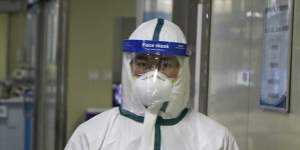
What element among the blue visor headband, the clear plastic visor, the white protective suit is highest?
the blue visor headband

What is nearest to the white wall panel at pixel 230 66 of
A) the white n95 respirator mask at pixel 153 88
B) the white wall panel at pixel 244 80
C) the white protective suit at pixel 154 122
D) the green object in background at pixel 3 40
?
the white wall panel at pixel 244 80

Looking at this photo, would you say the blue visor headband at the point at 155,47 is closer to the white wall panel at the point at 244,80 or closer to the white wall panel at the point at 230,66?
the white wall panel at the point at 244,80

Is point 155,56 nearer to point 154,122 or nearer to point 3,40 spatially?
point 154,122

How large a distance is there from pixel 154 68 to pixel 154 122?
18 centimetres

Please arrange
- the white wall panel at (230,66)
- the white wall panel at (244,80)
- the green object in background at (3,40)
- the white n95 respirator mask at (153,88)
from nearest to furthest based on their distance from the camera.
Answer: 1. the white n95 respirator mask at (153,88)
2. the white wall panel at (244,80)
3. the white wall panel at (230,66)
4. the green object in background at (3,40)

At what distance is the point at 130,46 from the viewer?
68.4 inches

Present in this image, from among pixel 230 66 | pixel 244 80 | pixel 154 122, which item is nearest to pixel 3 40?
pixel 230 66

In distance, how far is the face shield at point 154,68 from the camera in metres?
1.67

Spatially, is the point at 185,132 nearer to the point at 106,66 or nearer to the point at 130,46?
the point at 130,46

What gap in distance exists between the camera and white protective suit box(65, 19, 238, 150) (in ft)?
5.63

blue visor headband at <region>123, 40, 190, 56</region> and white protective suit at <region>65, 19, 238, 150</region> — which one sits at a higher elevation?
blue visor headband at <region>123, 40, 190, 56</region>

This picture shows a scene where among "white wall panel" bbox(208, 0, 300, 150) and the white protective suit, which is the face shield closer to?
the white protective suit

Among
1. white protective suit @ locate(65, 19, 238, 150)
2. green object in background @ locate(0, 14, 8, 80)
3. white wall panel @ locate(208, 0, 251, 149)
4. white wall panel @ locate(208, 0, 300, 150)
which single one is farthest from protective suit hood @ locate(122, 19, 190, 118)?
green object in background @ locate(0, 14, 8, 80)

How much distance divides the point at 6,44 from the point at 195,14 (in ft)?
22.4
